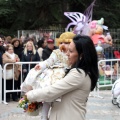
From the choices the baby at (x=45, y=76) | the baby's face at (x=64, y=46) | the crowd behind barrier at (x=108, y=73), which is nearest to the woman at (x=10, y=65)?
→ the crowd behind barrier at (x=108, y=73)

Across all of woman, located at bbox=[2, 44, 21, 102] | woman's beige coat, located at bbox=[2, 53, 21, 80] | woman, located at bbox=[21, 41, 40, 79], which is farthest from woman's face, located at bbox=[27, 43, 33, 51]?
woman's beige coat, located at bbox=[2, 53, 21, 80]

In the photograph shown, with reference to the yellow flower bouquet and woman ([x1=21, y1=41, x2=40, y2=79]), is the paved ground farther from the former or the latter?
the yellow flower bouquet

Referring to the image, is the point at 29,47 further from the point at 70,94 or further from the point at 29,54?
the point at 70,94

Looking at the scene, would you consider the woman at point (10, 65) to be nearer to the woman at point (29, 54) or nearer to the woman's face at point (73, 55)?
the woman at point (29, 54)

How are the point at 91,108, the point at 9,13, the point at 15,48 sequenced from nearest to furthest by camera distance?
the point at 91,108, the point at 15,48, the point at 9,13

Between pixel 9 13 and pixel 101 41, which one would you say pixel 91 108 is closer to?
pixel 101 41

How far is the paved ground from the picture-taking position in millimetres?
7008

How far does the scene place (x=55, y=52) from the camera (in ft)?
14.8

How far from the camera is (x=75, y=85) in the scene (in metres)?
2.68

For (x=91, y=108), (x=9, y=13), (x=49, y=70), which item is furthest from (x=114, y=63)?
(x=9, y=13)

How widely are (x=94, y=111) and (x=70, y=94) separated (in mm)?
4936

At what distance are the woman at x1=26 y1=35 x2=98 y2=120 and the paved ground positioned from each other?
4.22 metres

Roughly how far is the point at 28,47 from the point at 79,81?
6175 mm

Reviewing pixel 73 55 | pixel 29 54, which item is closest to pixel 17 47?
pixel 29 54
